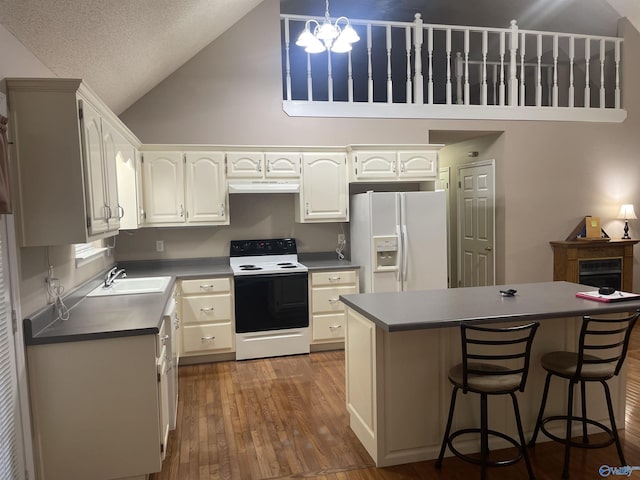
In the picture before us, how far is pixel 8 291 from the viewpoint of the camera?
213 cm

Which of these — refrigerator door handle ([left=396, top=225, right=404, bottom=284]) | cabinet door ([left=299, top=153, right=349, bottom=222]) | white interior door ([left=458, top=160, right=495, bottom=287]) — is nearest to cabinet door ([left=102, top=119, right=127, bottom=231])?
cabinet door ([left=299, top=153, right=349, bottom=222])

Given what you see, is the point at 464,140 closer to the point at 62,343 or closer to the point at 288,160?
the point at 288,160

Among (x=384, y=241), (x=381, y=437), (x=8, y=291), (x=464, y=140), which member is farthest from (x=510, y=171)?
(x=8, y=291)

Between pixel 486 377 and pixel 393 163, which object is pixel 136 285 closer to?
pixel 393 163

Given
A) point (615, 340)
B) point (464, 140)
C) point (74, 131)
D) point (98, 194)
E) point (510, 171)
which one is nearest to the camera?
point (74, 131)

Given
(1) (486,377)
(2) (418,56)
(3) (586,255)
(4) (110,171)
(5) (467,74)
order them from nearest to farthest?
(1) (486,377) → (4) (110,171) → (2) (418,56) → (5) (467,74) → (3) (586,255)

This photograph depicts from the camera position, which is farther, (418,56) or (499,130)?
(499,130)

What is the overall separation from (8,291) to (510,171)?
5165mm

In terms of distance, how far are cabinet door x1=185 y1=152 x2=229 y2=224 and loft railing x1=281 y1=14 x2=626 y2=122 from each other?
103 centimetres

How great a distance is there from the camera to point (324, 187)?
15.8 ft

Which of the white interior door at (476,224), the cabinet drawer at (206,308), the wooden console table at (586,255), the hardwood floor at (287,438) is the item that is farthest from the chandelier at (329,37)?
the wooden console table at (586,255)

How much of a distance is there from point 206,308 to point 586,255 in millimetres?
4376

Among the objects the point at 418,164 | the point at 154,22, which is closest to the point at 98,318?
the point at 154,22

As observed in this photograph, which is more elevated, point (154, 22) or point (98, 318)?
point (154, 22)
